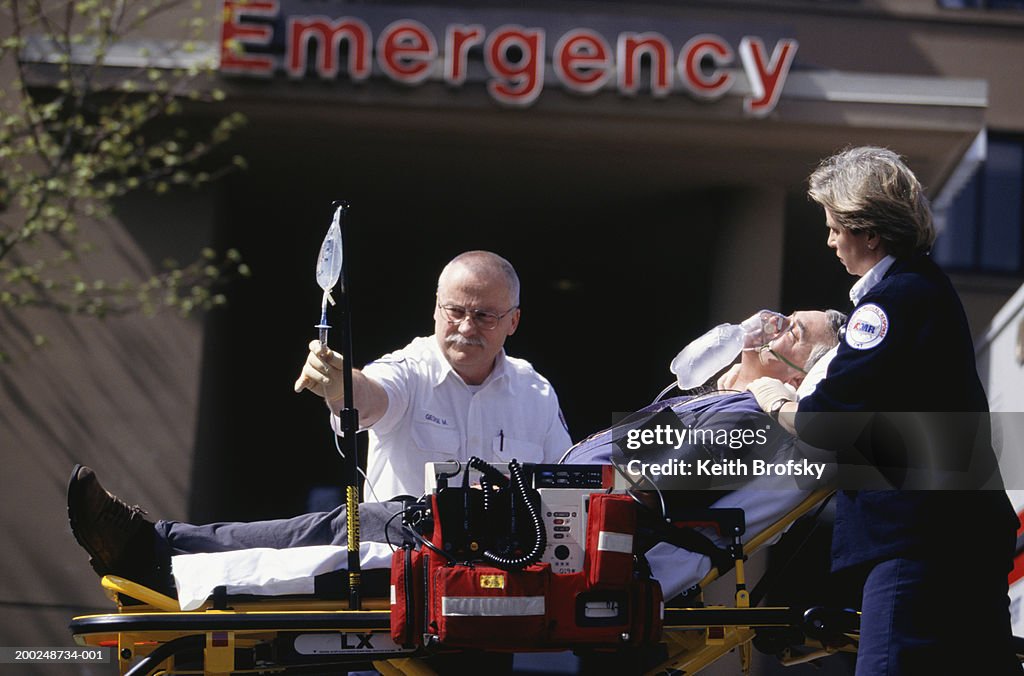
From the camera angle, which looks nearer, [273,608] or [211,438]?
[273,608]

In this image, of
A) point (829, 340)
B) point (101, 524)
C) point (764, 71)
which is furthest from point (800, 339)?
point (764, 71)

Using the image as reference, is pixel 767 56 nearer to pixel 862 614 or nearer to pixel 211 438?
pixel 211 438

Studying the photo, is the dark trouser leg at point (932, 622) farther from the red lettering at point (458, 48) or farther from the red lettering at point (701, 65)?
the red lettering at point (458, 48)

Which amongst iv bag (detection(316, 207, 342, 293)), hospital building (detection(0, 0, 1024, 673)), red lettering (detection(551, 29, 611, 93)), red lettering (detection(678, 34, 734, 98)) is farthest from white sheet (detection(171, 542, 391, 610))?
red lettering (detection(678, 34, 734, 98))

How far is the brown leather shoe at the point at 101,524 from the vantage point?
3.23 metres

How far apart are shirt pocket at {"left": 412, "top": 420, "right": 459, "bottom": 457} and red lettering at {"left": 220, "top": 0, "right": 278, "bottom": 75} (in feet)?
14.8

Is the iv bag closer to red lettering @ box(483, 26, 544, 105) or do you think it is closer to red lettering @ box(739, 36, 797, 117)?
red lettering @ box(483, 26, 544, 105)

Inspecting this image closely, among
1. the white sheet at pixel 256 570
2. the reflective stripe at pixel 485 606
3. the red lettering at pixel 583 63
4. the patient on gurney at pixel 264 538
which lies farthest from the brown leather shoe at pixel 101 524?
the red lettering at pixel 583 63

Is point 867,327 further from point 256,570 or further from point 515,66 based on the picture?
point 515,66

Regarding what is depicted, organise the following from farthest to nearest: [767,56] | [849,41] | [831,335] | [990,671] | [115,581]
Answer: [849,41], [767,56], [831,335], [115,581], [990,671]

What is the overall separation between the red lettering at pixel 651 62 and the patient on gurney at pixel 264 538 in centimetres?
474

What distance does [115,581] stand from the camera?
3266 mm

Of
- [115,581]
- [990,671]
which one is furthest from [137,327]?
[990,671]

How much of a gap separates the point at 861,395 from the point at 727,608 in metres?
0.71
